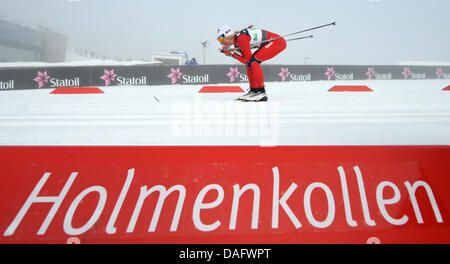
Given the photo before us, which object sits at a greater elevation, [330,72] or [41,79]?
[330,72]

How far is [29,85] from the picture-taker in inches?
420

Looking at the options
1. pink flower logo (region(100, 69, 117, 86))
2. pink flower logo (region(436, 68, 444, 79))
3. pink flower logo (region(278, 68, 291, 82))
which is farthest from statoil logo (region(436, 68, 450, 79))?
pink flower logo (region(100, 69, 117, 86))

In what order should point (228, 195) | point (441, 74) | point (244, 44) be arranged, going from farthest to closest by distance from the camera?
point (441, 74)
point (244, 44)
point (228, 195)

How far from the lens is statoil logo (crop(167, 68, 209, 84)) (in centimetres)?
1220

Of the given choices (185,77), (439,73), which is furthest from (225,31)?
(439,73)

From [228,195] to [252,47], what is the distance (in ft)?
13.9

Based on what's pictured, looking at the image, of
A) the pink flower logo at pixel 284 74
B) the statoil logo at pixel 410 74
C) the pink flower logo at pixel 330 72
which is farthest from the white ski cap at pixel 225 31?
the statoil logo at pixel 410 74

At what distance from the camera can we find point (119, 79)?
11.9 m

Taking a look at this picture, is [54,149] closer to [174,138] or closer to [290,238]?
[174,138]

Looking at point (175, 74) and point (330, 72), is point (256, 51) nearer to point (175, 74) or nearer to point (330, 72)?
point (175, 74)

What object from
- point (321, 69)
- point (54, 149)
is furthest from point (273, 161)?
point (321, 69)

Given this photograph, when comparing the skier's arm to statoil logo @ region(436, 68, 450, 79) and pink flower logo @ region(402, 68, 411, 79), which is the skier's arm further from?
statoil logo @ region(436, 68, 450, 79)
